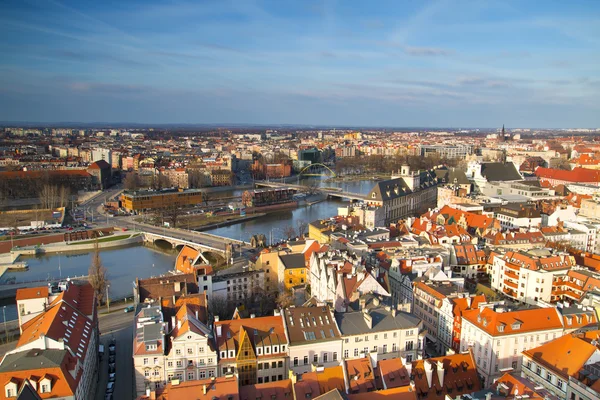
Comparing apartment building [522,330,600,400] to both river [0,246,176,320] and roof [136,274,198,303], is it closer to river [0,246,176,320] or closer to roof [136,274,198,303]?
roof [136,274,198,303]

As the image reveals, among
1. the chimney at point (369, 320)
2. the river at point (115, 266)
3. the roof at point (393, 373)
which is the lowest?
the river at point (115, 266)

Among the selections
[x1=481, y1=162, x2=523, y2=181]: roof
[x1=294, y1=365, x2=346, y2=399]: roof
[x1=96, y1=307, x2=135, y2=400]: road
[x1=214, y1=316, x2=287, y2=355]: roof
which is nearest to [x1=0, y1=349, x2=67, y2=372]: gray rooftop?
[x1=96, y1=307, x2=135, y2=400]: road

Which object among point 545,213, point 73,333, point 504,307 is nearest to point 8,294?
point 73,333

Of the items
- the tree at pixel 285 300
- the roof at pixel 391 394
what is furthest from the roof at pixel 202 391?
the tree at pixel 285 300

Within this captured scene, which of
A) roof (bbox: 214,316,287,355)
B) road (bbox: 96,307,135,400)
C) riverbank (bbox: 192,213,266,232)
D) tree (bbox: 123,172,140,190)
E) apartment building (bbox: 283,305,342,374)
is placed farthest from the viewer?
tree (bbox: 123,172,140,190)

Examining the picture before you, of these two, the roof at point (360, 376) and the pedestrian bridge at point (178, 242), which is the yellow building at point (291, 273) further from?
the roof at point (360, 376)

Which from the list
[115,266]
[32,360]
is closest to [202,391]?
[32,360]
